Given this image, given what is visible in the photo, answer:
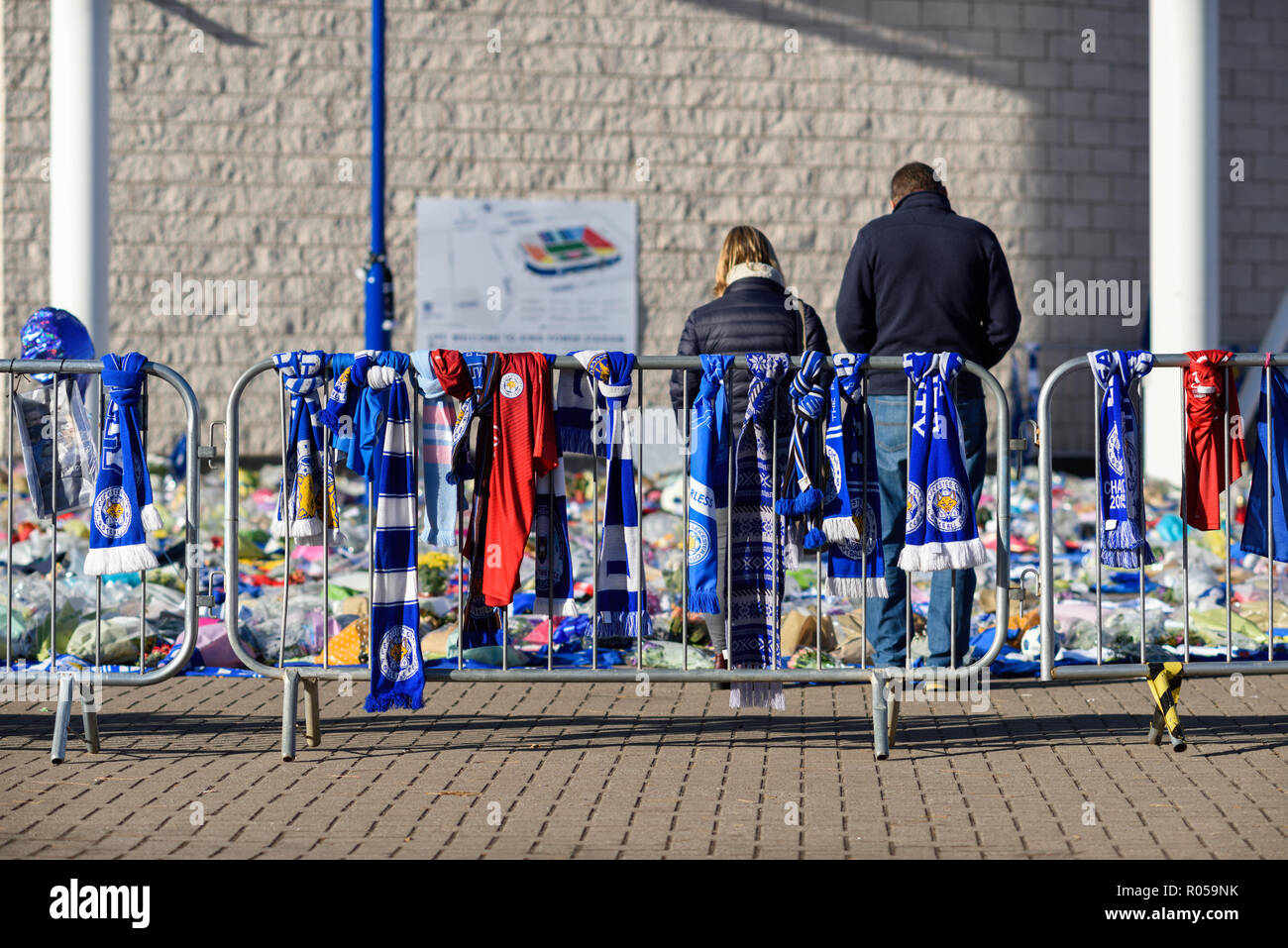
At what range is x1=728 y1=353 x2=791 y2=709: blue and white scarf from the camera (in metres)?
5.47

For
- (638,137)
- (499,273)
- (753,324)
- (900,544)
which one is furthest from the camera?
(638,137)

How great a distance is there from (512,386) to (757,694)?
145cm

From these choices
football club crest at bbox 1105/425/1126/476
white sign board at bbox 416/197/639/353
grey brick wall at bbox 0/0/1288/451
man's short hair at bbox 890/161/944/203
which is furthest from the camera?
white sign board at bbox 416/197/639/353

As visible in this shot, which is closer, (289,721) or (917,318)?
(289,721)

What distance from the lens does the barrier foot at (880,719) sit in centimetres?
538

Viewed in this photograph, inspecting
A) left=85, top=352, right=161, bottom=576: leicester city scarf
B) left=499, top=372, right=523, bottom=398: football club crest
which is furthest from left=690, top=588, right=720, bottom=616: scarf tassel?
left=85, top=352, right=161, bottom=576: leicester city scarf

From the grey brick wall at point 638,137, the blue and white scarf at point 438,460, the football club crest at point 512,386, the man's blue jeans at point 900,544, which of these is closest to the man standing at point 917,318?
the man's blue jeans at point 900,544

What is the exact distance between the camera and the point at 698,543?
18.0ft

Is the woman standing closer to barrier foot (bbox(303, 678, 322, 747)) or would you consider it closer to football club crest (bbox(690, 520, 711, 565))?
football club crest (bbox(690, 520, 711, 565))

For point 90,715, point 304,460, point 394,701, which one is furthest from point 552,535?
point 90,715

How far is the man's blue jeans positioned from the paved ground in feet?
0.98


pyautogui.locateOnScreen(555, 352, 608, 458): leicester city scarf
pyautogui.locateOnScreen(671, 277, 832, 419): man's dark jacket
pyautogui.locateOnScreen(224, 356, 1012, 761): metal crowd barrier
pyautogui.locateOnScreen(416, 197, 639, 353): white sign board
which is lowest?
pyautogui.locateOnScreen(224, 356, 1012, 761): metal crowd barrier

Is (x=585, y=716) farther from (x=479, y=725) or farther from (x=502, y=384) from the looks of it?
(x=502, y=384)

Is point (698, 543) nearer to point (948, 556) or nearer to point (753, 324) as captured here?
point (948, 556)
